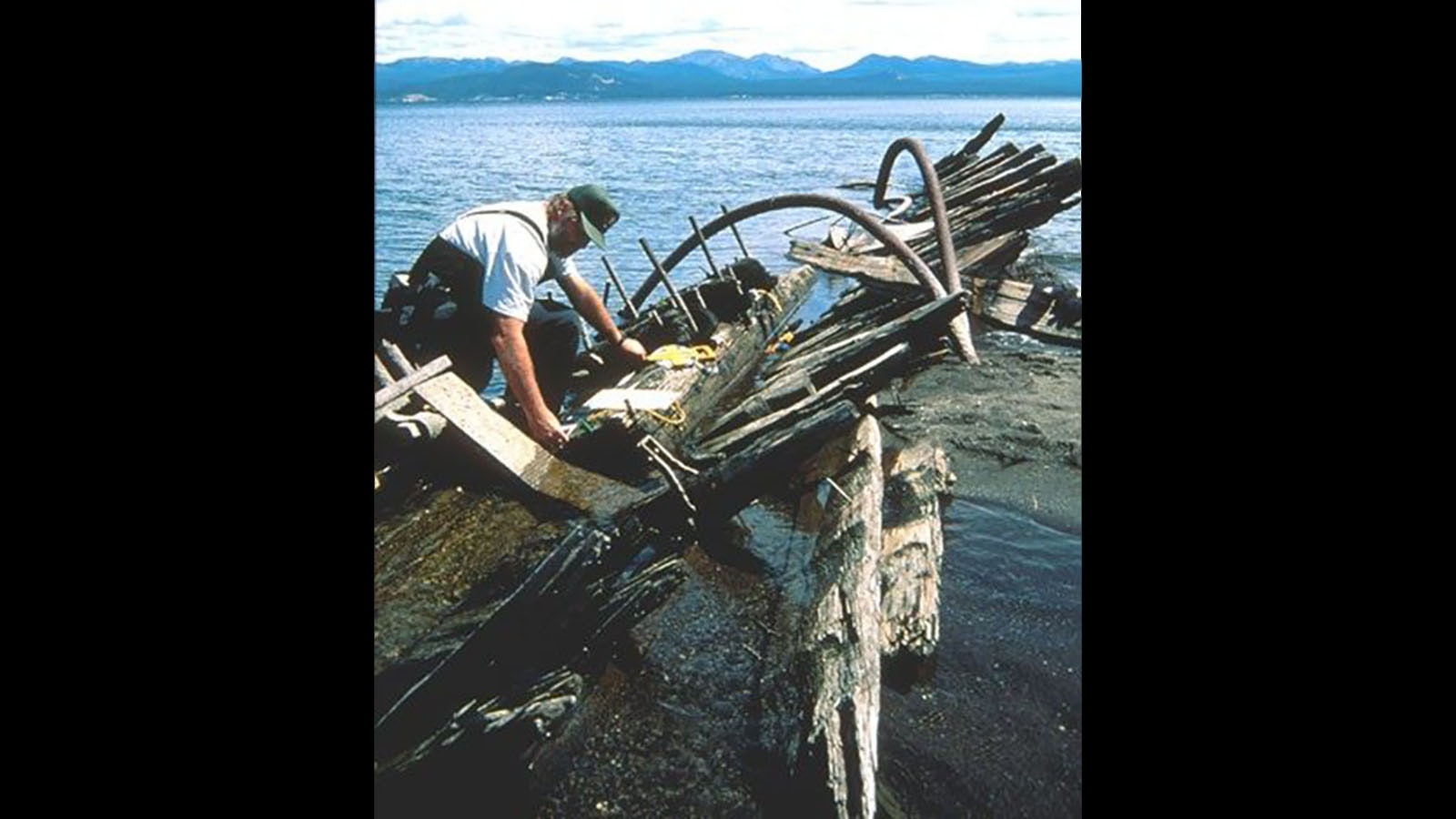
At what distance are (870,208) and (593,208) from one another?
62.8ft

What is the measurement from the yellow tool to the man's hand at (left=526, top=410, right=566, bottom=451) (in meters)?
1.60

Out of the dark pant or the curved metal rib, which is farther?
the curved metal rib

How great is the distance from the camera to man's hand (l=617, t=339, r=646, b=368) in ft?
26.7

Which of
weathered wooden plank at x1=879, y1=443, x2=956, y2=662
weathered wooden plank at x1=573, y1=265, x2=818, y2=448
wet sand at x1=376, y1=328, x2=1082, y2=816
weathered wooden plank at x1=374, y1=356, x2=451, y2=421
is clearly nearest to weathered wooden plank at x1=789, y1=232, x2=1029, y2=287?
weathered wooden plank at x1=573, y1=265, x2=818, y2=448

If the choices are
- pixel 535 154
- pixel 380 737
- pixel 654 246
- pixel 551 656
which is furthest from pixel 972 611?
pixel 535 154

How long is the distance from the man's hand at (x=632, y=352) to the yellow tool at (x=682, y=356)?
0.23ft

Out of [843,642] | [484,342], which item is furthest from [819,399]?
[843,642]

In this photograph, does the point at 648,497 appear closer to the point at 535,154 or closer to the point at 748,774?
the point at 748,774

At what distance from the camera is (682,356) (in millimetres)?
8273

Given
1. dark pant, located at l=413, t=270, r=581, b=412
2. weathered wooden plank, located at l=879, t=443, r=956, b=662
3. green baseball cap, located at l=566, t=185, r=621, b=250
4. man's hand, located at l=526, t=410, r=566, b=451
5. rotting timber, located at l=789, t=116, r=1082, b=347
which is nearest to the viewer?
weathered wooden plank, located at l=879, t=443, r=956, b=662

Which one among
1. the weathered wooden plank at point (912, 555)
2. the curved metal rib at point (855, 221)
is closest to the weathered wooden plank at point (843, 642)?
the weathered wooden plank at point (912, 555)

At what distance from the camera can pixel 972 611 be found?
21.4 feet

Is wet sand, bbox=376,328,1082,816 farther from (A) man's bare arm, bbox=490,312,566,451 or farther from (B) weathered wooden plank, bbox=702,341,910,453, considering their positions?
(A) man's bare arm, bbox=490,312,566,451
